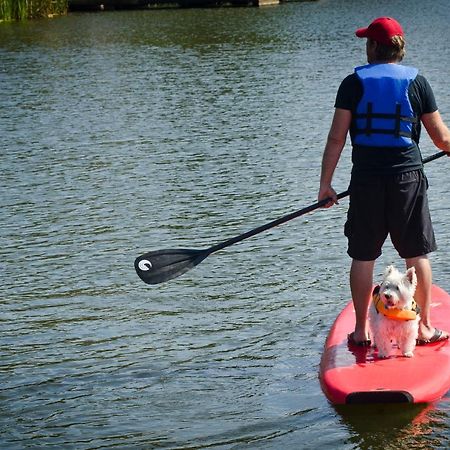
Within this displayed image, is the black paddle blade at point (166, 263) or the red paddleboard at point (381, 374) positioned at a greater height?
the black paddle blade at point (166, 263)

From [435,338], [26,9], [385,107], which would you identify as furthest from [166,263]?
[26,9]

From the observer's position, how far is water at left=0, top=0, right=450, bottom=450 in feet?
19.7

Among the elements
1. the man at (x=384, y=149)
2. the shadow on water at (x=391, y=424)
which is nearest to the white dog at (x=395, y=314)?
the man at (x=384, y=149)

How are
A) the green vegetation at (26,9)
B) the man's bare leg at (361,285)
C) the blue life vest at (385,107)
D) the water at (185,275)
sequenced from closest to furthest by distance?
the blue life vest at (385,107) → the water at (185,275) → the man's bare leg at (361,285) → the green vegetation at (26,9)

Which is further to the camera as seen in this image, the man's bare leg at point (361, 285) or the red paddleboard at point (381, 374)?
the man's bare leg at point (361, 285)

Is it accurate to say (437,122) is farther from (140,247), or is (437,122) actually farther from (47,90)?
(47,90)

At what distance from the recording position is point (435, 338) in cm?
642

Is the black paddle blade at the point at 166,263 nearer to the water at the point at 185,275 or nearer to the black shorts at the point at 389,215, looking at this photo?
the water at the point at 185,275

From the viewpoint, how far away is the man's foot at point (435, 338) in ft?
21.0

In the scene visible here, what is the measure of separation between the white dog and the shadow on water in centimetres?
42

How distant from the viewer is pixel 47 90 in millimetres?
21109

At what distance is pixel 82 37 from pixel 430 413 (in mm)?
27815

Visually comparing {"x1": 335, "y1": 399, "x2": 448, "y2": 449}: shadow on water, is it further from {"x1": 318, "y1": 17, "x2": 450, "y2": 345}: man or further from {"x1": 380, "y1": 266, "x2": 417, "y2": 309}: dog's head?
{"x1": 318, "y1": 17, "x2": 450, "y2": 345}: man

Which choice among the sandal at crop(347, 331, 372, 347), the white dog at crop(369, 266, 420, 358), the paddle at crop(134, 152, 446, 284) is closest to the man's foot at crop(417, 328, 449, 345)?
the white dog at crop(369, 266, 420, 358)
